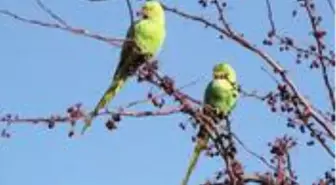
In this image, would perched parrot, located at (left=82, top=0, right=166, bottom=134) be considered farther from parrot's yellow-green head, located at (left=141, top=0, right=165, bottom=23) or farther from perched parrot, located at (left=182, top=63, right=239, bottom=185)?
perched parrot, located at (left=182, top=63, right=239, bottom=185)

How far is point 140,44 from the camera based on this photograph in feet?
18.2

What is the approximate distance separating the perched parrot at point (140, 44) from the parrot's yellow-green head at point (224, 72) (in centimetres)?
82

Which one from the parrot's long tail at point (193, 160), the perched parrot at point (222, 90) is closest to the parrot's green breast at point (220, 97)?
the perched parrot at point (222, 90)

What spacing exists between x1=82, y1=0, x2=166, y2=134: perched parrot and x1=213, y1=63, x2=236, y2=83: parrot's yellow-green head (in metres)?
0.82

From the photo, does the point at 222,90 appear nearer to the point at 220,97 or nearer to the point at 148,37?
the point at 220,97

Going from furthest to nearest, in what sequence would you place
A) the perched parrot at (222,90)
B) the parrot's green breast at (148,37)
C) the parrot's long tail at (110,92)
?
the perched parrot at (222,90) → the parrot's green breast at (148,37) → the parrot's long tail at (110,92)

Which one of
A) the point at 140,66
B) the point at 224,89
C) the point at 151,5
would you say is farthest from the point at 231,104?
the point at 140,66

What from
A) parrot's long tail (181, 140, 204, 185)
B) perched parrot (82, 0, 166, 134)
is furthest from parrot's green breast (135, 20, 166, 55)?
parrot's long tail (181, 140, 204, 185)

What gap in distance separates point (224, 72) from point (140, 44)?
1.23 meters

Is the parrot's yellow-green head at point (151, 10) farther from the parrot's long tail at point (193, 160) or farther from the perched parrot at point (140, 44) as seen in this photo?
the parrot's long tail at point (193, 160)

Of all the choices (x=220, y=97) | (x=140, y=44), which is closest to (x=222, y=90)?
(x=220, y=97)

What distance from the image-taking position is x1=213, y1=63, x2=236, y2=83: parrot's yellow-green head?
6598 millimetres

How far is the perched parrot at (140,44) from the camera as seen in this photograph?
5.36 meters

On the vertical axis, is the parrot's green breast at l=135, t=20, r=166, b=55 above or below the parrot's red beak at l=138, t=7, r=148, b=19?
below
